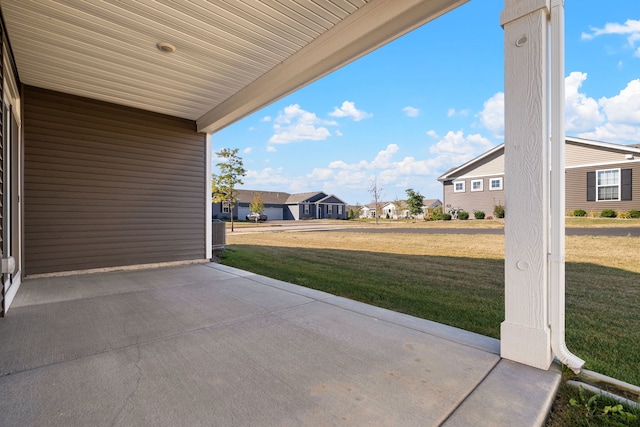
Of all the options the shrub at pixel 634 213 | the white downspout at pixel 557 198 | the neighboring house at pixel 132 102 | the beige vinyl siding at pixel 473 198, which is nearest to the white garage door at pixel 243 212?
the beige vinyl siding at pixel 473 198

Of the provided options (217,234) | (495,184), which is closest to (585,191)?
(495,184)

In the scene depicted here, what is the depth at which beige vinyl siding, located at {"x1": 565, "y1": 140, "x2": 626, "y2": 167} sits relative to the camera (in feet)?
46.9

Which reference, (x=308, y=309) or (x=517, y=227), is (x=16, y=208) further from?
(x=517, y=227)

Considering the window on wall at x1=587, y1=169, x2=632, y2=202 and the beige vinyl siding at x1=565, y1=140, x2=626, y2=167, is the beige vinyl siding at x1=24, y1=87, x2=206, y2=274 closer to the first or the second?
the beige vinyl siding at x1=565, y1=140, x2=626, y2=167

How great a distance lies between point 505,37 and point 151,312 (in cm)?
373

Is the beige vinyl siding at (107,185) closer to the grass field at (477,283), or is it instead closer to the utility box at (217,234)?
the utility box at (217,234)

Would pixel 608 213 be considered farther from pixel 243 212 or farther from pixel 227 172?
pixel 243 212

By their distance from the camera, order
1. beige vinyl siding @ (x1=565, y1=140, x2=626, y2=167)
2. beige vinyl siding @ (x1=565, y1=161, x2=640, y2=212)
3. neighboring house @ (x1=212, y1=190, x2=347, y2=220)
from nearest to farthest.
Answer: beige vinyl siding @ (x1=565, y1=161, x2=640, y2=212) < beige vinyl siding @ (x1=565, y1=140, x2=626, y2=167) < neighboring house @ (x1=212, y1=190, x2=347, y2=220)

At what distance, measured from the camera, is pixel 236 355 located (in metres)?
2.08

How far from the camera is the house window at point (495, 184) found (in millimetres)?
17575

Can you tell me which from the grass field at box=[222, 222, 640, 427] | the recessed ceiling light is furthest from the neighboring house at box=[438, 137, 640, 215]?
the recessed ceiling light

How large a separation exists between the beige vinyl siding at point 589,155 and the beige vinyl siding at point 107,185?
54.9 feet

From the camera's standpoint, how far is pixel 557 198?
1.83 m

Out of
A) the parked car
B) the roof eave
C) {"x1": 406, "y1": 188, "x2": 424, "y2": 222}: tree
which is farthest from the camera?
the parked car
